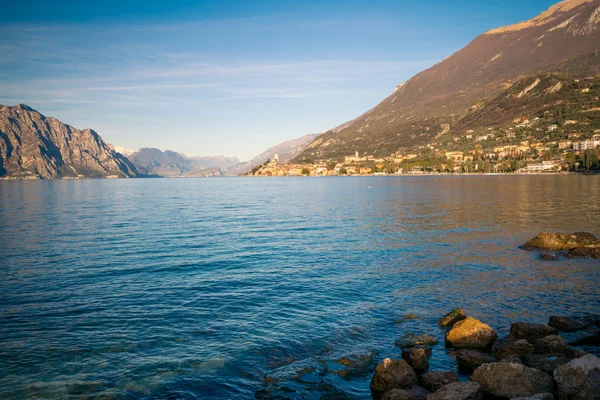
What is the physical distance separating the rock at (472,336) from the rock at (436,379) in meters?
3.45

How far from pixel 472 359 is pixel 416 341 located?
2.51 metres

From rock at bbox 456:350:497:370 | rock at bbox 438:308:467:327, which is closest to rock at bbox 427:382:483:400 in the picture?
rock at bbox 456:350:497:370

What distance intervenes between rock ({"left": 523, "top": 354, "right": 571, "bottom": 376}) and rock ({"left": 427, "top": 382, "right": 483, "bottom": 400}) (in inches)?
148

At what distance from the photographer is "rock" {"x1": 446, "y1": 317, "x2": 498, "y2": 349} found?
16281 millimetres

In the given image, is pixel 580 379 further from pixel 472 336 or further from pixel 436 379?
pixel 472 336

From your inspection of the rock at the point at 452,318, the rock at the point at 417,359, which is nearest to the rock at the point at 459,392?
the rock at the point at 417,359

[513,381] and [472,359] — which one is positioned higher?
[513,381]

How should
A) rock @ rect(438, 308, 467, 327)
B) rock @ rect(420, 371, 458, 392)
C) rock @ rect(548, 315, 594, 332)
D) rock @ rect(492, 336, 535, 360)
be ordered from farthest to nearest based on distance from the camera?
1. rock @ rect(438, 308, 467, 327)
2. rock @ rect(548, 315, 594, 332)
3. rock @ rect(492, 336, 535, 360)
4. rock @ rect(420, 371, 458, 392)

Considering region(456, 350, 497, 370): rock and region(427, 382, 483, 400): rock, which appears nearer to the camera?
region(427, 382, 483, 400): rock

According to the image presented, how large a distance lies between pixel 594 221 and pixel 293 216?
4067cm

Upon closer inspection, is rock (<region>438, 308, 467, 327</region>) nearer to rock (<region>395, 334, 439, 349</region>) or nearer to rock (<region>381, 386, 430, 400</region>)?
rock (<region>395, 334, 439, 349</region>)

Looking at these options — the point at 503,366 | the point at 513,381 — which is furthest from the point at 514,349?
the point at 513,381

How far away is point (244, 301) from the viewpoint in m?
22.2

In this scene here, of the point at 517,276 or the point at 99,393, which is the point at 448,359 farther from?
the point at 517,276
